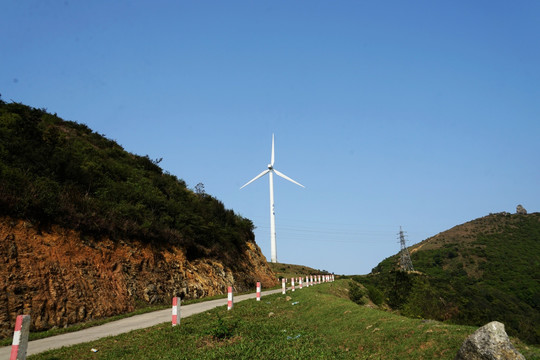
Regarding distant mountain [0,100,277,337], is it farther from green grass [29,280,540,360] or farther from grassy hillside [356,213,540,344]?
grassy hillside [356,213,540,344]

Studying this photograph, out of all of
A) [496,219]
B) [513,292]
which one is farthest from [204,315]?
[496,219]

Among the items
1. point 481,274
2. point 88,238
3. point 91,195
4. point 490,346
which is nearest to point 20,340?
point 490,346

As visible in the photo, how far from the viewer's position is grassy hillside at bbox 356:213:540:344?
141 feet

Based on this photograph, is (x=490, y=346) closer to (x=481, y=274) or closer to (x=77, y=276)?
(x=77, y=276)

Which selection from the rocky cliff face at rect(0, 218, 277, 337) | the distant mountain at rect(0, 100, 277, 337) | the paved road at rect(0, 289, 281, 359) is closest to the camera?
the paved road at rect(0, 289, 281, 359)

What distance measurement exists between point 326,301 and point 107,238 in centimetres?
1300

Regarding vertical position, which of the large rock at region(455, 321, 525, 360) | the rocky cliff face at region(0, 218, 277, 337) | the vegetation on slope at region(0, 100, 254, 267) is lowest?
the large rock at region(455, 321, 525, 360)

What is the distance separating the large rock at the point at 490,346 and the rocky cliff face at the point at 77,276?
50.9ft

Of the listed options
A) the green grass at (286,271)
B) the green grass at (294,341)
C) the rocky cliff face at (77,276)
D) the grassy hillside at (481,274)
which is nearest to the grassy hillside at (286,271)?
the green grass at (286,271)

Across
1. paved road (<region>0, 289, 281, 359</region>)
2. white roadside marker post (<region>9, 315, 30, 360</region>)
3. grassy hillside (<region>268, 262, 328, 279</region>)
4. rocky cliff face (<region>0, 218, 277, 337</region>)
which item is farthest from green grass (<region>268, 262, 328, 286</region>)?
white roadside marker post (<region>9, 315, 30, 360</region>)

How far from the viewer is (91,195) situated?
25062mm

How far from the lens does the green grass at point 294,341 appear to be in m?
9.85

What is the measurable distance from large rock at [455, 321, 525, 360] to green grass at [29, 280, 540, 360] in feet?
3.61

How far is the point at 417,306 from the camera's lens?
30.3 metres
